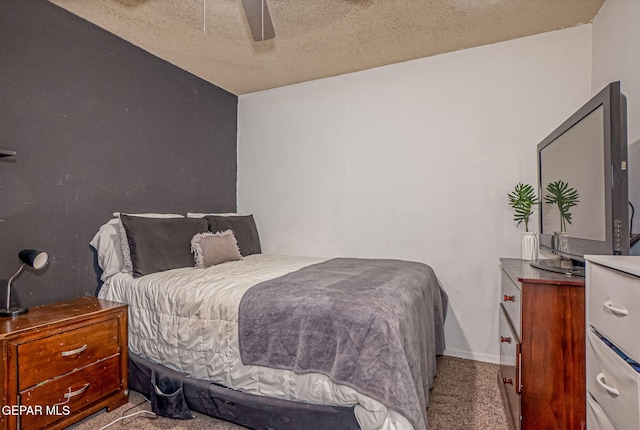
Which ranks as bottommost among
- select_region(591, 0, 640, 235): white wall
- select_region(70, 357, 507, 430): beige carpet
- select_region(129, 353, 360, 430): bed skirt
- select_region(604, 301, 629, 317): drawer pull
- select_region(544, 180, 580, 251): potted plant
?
select_region(70, 357, 507, 430): beige carpet

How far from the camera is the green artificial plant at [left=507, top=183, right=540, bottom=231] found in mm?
2623

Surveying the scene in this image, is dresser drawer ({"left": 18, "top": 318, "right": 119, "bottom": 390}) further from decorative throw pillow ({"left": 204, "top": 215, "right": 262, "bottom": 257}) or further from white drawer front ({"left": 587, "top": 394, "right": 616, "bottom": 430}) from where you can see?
white drawer front ({"left": 587, "top": 394, "right": 616, "bottom": 430})

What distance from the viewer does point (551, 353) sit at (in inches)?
58.4

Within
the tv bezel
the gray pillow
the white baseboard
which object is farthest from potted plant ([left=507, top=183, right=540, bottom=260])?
the gray pillow

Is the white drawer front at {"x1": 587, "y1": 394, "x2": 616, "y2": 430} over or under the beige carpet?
over

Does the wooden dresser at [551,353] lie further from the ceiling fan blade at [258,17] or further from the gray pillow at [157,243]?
the gray pillow at [157,243]

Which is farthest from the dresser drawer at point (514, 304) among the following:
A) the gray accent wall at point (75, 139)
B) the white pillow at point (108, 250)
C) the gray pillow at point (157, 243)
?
the gray accent wall at point (75, 139)

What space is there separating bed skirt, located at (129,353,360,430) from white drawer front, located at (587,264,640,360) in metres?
1.02

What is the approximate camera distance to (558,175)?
78.9 inches

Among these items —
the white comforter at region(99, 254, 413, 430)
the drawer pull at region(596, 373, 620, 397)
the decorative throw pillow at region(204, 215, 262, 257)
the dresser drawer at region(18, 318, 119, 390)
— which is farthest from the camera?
the decorative throw pillow at region(204, 215, 262, 257)

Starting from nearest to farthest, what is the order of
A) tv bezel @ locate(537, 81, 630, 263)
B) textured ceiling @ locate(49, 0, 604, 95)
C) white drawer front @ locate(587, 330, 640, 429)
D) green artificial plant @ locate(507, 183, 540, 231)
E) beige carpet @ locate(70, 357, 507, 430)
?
white drawer front @ locate(587, 330, 640, 429), tv bezel @ locate(537, 81, 630, 263), beige carpet @ locate(70, 357, 507, 430), textured ceiling @ locate(49, 0, 604, 95), green artificial plant @ locate(507, 183, 540, 231)

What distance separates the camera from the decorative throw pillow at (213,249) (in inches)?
105

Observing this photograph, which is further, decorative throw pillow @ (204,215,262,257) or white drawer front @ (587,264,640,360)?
decorative throw pillow @ (204,215,262,257)

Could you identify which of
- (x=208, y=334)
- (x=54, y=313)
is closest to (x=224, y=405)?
(x=208, y=334)
